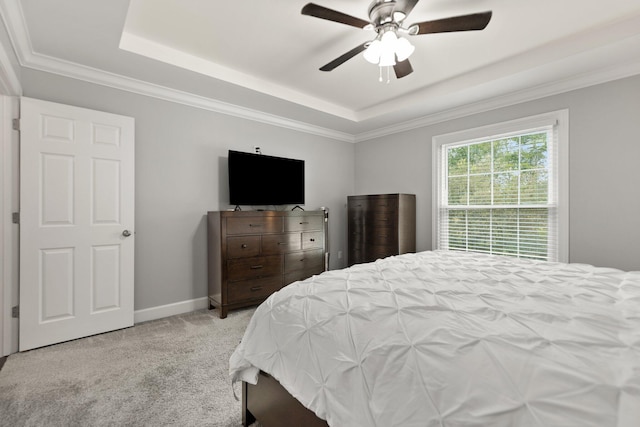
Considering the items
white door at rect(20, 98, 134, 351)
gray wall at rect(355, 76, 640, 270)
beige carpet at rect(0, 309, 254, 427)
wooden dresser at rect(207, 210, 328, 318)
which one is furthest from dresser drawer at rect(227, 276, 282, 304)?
gray wall at rect(355, 76, 640, 270)

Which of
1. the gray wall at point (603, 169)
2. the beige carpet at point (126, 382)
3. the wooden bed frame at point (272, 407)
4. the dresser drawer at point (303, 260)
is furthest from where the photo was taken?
the dresser drawer at point (303, 260)

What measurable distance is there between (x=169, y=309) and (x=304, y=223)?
1852 millimetres

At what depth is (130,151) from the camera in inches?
114

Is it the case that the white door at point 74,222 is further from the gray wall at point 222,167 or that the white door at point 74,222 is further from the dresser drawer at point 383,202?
the dresser drawer at point 383,202

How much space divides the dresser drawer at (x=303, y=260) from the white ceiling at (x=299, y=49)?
1932mm

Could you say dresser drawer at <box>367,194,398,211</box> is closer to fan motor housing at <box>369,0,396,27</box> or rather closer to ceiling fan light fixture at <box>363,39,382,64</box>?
ceiling fan light fixture at <box>363,39,382,64</box>

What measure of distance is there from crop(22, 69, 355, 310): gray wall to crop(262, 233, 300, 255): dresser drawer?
0.73 meters

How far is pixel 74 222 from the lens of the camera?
262cm

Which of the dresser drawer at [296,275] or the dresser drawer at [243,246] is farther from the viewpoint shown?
the dresser drawer at [296,275]

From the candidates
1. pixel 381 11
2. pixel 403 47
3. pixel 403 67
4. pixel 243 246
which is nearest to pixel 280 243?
pixel 243 246

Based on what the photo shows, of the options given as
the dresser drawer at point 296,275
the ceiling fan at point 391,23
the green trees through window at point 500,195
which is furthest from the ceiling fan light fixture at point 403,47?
the dresser drawer at point 296,275

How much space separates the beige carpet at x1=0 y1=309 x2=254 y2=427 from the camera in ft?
5.40

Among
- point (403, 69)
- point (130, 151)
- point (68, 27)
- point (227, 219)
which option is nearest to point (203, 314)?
point (227, 219)

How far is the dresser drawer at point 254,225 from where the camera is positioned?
3.20m
